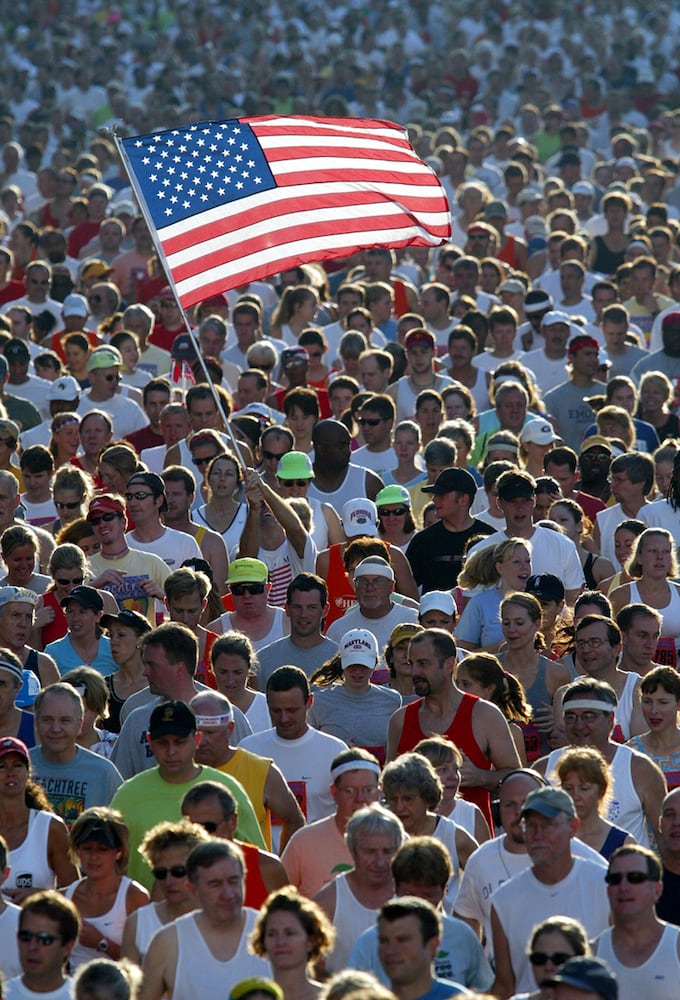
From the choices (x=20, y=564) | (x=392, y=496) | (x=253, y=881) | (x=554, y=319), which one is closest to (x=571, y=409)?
(x=554, y=319)

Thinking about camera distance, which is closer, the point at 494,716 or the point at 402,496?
the point at 494,716

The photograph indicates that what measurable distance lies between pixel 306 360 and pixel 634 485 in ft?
13.5

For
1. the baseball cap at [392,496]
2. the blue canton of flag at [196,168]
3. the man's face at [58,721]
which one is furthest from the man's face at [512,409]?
the man's face at [58,721]

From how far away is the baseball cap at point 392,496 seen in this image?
13703 mm

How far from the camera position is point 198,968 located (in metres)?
8.39

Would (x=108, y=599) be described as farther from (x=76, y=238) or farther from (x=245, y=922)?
(x=76, y=238)

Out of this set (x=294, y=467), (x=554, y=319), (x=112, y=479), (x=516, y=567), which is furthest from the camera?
(x=554, y=319)

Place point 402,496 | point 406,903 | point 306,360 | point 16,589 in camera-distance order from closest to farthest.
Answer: point 406,903, point 16,589, point 402,496, point 306,360

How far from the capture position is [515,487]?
506 inches

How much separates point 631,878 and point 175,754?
205 centimetres

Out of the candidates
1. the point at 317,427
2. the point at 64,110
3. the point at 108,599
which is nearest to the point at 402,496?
the point at 317,427

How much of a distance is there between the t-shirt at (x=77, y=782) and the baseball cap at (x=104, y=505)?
2585 millimetres

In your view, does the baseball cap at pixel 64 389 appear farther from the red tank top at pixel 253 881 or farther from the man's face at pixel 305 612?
the red tank top at pixel 253 881

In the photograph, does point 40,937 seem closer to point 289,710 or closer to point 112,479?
point 289,710
